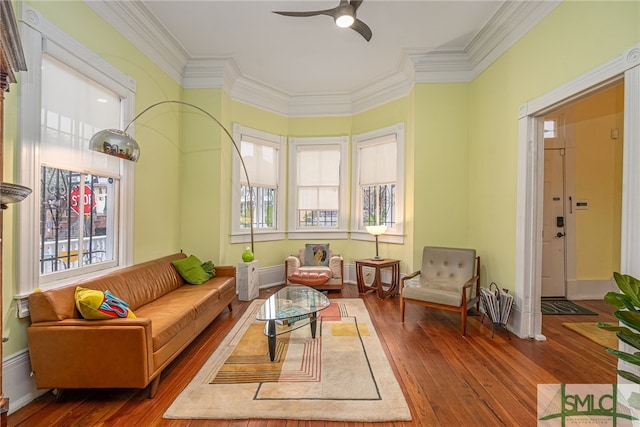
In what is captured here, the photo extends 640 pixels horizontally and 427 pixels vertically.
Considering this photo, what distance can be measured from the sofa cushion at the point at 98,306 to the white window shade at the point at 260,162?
3134 mm

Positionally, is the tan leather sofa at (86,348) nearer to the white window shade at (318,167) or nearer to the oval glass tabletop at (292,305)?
the oval glass tabletop at (292,305)

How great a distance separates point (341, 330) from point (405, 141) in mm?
3016

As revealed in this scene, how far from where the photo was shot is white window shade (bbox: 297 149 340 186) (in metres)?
5.80

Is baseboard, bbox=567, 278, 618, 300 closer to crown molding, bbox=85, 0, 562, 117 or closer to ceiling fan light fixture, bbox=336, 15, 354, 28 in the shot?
crown molding, bbox=85, 0, 562, 117

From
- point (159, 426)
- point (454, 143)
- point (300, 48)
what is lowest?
point (159, 426)

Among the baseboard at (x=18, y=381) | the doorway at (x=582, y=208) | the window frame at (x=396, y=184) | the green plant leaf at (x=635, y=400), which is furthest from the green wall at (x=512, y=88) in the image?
the baseboard at (x=18, y=381)

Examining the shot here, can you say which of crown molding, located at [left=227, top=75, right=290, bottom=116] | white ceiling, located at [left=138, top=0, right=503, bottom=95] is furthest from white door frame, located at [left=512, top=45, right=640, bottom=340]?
crown molding, located at [left=227, top=75, right=290, bottom=116]

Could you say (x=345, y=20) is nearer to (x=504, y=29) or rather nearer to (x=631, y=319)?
(x=504, y=29)

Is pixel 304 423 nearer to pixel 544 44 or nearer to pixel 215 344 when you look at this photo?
pixel 215 344

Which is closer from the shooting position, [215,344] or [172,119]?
[215,344]

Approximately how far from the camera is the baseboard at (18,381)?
210 cm

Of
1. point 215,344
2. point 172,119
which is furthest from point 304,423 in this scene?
point 172,119

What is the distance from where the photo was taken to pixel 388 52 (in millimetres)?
4305

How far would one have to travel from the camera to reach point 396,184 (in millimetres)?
5031
